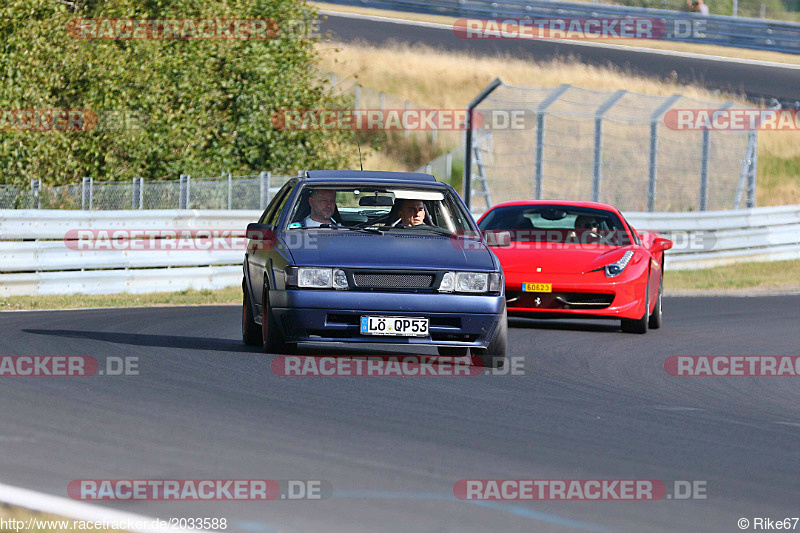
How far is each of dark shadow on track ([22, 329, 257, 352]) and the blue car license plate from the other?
65.9 inches

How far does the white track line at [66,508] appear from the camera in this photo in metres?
5.05

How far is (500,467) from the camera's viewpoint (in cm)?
640

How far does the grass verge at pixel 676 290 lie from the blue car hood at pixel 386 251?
6452mm

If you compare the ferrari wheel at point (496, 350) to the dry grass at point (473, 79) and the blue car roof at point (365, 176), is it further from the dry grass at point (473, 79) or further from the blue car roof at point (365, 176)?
the dry grass at point (473, 79)

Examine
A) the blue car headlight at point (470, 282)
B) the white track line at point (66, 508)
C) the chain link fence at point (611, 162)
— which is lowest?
the chain link fence at point (611, 162)

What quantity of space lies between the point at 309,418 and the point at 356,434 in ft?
1.93

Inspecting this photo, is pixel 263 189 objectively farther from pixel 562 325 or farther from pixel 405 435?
pixel 405 435

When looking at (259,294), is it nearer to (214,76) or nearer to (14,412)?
(14,412)

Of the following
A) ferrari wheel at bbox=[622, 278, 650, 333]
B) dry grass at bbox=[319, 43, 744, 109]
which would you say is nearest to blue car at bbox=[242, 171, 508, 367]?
ferrari wheel at bbox=[622, 278, 650, 333]

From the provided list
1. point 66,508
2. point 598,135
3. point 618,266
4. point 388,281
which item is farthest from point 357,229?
point 598,135

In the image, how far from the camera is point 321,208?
1123 cm

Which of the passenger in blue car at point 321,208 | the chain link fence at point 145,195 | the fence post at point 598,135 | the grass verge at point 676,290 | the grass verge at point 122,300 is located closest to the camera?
the passenger in blue car at point 321,208

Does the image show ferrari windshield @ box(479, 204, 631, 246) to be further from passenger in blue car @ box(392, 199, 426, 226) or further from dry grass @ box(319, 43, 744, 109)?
dry grass @ box(319, 43, 744, 109)

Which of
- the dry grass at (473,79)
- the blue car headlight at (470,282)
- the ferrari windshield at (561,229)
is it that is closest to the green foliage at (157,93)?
the dry grass at (473,79)
